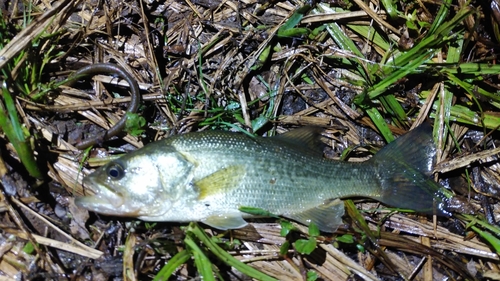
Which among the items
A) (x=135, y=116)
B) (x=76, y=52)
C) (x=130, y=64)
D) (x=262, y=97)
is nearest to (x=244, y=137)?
(x=262, y=97)

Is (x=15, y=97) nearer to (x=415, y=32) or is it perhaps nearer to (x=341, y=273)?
(x=341, y=273)

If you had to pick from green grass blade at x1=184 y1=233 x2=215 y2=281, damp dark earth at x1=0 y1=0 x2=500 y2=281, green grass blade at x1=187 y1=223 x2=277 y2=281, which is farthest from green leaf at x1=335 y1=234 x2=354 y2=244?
green grass blade at x1=184 y1=233 x2=215 y2=281

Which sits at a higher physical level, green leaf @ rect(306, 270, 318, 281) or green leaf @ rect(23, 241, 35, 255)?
green leaf @ rect(23, 241, 35, 255)

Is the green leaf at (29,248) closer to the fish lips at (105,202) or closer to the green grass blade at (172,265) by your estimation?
the fish lips at (105,202)

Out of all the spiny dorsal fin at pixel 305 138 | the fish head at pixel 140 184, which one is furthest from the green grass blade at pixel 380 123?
the fish head at pixel 140 184

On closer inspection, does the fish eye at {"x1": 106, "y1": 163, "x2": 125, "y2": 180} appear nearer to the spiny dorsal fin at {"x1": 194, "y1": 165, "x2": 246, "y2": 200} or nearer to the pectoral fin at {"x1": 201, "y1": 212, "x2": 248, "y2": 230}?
the spiny dorsal fin at {"x1": 194, "y1": 165, "x2": 246, "y2": 200}

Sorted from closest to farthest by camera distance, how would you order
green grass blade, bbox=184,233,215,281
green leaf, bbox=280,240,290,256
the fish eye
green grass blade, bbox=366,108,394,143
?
green grass blade, bbox=184,233,215,281 → the fish eye → green leaf, bbox=280,240,290,256 → green grass blade, bbox=366,108,394,143

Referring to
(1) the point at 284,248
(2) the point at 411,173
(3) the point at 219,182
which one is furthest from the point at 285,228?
(2) the point at 411,173

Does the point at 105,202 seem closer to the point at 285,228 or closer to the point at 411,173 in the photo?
the point at 285,228
